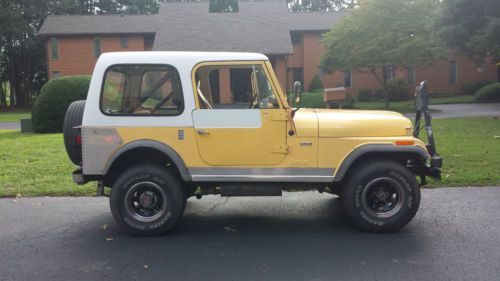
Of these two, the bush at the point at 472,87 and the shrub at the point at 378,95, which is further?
the bush at the point at 472,87

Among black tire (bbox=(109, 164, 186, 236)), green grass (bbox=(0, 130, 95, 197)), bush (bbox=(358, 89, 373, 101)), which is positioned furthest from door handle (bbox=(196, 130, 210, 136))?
bush (bbox=(358, 89, 373, 101))

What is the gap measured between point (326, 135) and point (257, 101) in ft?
2.79

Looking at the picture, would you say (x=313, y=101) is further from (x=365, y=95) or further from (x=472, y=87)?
(x=472, y=87)

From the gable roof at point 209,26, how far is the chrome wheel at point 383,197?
82.0ft

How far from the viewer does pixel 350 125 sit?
18.0ft

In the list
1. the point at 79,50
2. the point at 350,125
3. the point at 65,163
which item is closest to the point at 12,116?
the point at 79,50

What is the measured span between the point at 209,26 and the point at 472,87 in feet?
63.1

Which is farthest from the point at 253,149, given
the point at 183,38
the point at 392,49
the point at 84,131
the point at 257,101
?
the point at 183,38

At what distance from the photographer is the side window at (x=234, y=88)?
5449 millimetres

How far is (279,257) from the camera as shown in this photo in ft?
15.8

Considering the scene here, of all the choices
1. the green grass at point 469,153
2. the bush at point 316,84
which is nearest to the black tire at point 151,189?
the green grass at point 469,153

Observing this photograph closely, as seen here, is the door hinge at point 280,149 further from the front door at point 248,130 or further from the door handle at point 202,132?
the door handle at point 202,132

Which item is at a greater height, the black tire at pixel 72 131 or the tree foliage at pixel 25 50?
the tree foliage at pixel 25 50

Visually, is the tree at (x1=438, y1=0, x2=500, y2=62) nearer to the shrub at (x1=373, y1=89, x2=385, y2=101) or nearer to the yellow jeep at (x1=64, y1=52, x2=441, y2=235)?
the yellow jeep at (x1=64, y1=52, x2=441, y2=235)
